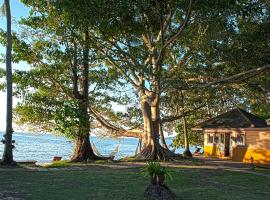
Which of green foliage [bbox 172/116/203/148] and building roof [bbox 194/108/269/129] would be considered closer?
building roof [bbox 194/108/269/129]

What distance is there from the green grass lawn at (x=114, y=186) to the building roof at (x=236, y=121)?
49.8 ft

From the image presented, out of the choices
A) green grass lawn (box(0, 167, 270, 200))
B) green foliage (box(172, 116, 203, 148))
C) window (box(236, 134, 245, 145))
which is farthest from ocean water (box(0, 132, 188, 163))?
window (box(236, 134, 245, 145))

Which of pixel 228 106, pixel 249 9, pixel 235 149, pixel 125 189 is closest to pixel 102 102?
pixel 235 149

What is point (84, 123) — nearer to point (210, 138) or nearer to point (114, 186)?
point (114, 186)

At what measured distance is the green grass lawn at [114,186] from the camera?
13.6 meters

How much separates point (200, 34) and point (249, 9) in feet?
20.2

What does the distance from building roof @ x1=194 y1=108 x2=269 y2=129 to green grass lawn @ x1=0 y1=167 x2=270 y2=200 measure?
15178 mm

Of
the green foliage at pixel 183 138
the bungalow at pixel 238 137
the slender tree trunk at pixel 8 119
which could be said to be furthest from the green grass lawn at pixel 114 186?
the green foliage at pixel 183 138


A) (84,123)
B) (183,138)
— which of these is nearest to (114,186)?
(84,123)

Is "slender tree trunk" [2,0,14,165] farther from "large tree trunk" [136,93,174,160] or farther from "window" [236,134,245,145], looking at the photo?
"window" [236,134,245,145]

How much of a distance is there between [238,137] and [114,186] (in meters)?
22.5

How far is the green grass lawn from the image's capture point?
13.6 meters

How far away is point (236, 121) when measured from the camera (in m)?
37.1

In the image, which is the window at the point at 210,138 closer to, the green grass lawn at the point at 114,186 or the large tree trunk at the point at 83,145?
the large tree trunk at the point at 83,145
